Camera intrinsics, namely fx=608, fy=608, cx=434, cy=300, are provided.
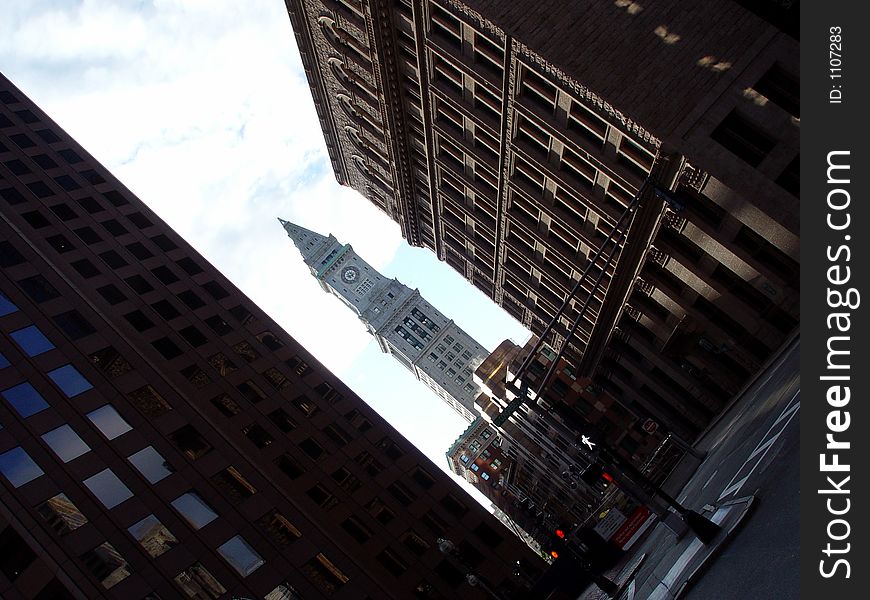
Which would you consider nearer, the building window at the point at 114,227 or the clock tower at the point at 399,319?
the building window at the point at 114,227

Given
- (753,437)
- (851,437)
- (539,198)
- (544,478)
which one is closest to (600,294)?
(539,198)

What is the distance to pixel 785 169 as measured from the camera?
25.6 metres

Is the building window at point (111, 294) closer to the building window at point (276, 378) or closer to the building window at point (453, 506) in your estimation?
the building window at point (276, 378)

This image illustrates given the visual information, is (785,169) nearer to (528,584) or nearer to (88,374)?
(528,584)

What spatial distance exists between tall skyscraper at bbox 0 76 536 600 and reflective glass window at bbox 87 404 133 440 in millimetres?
102

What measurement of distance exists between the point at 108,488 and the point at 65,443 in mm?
3426

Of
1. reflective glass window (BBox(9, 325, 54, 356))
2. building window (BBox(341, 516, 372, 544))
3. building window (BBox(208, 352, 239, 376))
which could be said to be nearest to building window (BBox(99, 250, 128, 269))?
reflective glass window (BBox(9, 325, 54, 356))

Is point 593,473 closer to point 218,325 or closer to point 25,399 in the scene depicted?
point 25,399

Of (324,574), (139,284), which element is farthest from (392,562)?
(139,284)

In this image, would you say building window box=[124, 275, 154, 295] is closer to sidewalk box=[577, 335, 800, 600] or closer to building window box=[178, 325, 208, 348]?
building window box=[178, 325, 208, 348]

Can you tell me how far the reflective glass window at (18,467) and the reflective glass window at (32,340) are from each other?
7212 millimetres

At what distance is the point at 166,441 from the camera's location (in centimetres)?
3509

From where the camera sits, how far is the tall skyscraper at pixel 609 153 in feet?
87.0

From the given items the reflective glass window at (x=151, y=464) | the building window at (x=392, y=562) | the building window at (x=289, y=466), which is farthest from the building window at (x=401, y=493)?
the reflective glass window at (x=151, y=464)
